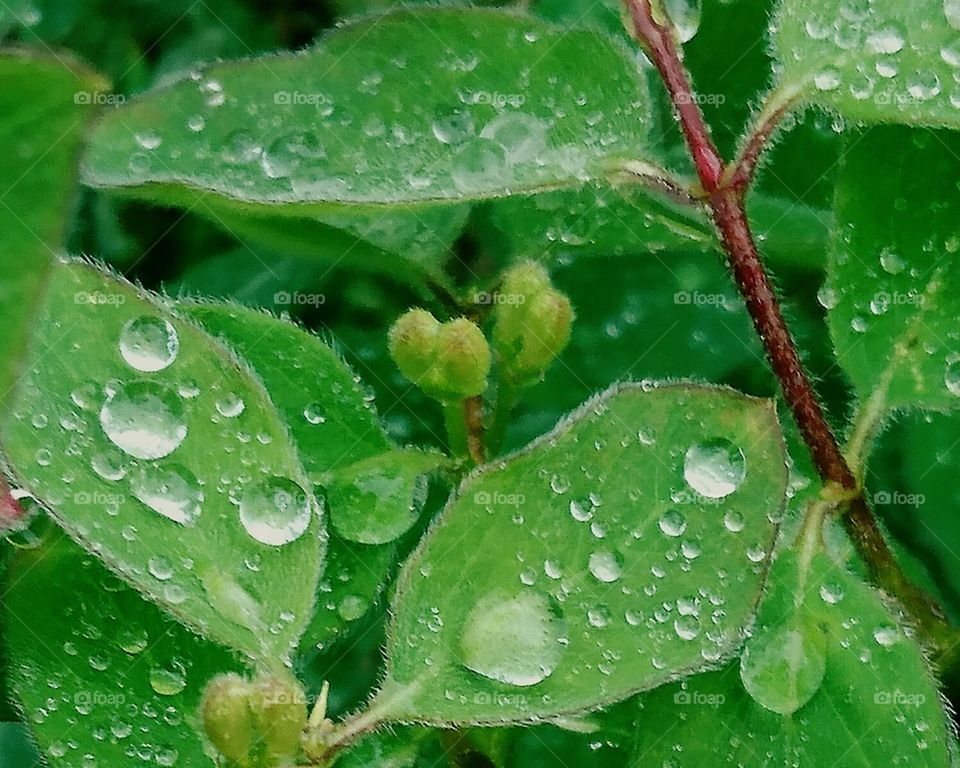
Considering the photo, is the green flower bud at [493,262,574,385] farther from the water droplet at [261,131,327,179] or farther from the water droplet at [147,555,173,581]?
the water droplet at [147,555,173,581]

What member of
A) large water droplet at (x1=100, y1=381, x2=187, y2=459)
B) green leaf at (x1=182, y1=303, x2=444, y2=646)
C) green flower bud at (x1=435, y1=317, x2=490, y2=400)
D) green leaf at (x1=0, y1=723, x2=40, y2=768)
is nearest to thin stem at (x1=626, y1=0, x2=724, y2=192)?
green flower bud at (x1=435, y1=317, x2=490, y2=400)

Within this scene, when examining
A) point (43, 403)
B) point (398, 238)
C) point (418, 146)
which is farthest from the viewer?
point (398, 238)

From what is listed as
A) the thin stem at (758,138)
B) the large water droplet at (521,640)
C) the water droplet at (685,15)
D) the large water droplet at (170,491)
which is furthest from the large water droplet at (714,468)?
the water droplet at (685,15)

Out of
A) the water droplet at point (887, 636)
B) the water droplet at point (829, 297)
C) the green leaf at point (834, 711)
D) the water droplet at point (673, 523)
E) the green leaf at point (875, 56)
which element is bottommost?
the green leaf at point (834, 711)

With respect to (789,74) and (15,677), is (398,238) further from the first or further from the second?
(15,677)

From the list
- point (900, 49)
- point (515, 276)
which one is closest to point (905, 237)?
point (900, 49)

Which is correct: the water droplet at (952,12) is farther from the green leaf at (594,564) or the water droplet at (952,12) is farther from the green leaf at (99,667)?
the green leaf at (99,667)
